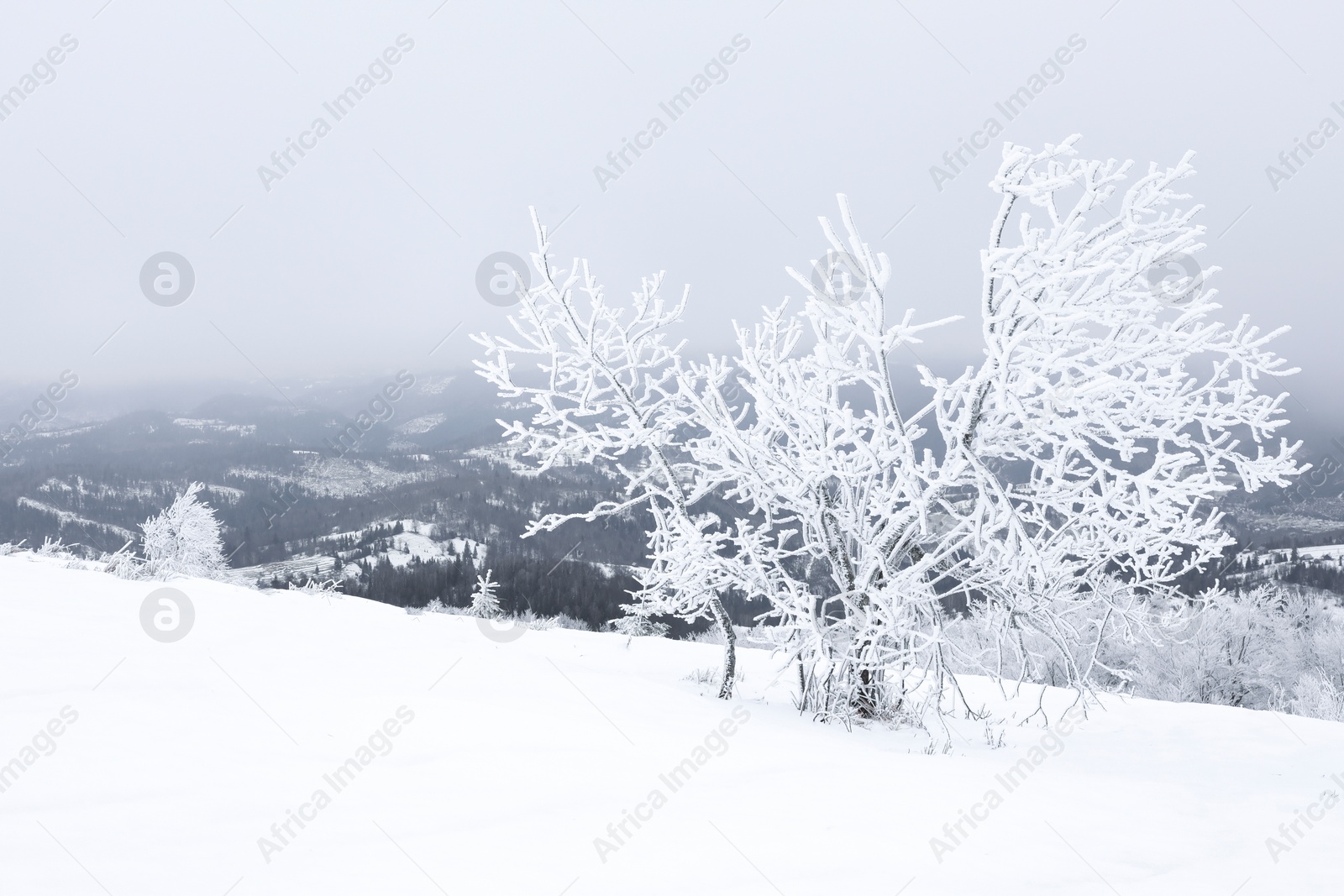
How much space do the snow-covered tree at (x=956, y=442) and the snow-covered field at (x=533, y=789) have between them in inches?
48.1

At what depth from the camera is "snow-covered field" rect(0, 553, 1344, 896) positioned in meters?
2.68

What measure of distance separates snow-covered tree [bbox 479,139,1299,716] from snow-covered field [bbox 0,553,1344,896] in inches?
48.1

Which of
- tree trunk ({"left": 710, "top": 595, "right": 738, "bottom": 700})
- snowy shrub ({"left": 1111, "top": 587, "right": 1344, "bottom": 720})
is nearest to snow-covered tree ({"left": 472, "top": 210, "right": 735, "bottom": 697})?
tree trunk ({"left": 710, "top": 595, "right": 738, "bottom": 700})

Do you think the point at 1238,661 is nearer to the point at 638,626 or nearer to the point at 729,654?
the point at 638,626

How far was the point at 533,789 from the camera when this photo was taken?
3.55 metres

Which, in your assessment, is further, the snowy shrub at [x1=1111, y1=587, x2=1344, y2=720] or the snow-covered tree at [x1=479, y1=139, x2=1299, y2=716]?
the snowy shrub at [x1=1111, y1=587, x2=1344, y2=720]

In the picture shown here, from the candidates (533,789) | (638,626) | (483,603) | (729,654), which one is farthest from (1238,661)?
(533,789)

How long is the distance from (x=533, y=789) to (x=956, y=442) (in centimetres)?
433

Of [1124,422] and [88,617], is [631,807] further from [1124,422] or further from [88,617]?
[88,617]

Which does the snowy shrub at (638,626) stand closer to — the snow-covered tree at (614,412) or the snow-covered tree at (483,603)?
the snow-covered tree at (483,603)

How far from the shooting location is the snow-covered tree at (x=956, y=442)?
4.71 metres

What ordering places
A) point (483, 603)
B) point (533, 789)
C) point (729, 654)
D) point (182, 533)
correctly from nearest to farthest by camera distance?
1. point (533, 789)
2. point (729, 654)
3. point (483, 603)
4. point (182, 533)

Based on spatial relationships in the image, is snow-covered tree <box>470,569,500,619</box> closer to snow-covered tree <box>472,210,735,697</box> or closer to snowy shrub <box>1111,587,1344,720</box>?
snow-covered tree <box>472,210,735,697</box>

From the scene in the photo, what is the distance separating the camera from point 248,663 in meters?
5.18
